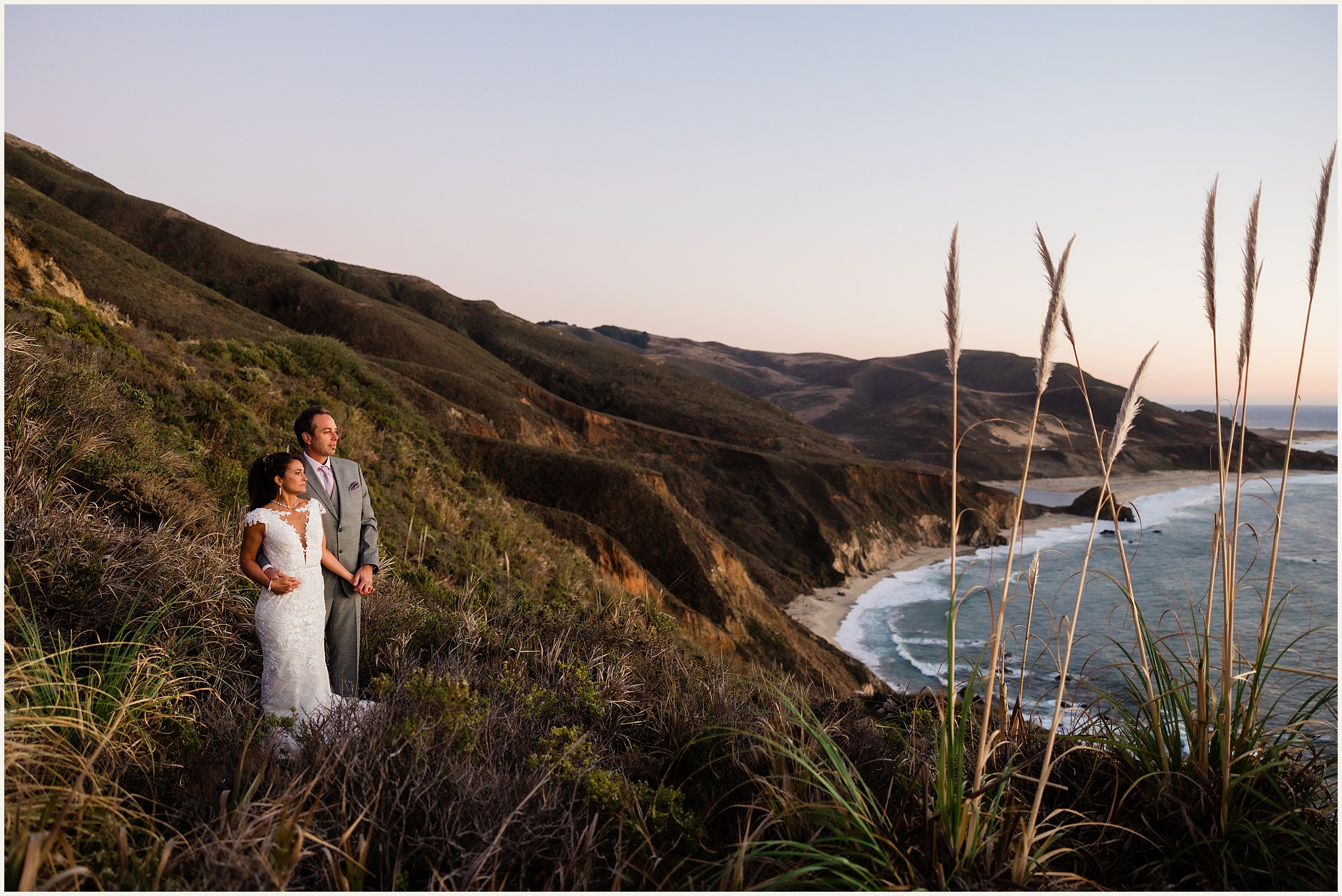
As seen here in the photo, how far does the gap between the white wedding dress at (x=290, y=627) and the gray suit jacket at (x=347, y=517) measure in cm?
45

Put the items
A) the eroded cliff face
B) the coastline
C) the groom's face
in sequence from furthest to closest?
the coastline → the eroded cliff face → the groom's face

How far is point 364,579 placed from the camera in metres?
4.30

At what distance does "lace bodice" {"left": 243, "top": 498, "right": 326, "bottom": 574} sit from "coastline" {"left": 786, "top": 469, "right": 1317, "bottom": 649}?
273 inches

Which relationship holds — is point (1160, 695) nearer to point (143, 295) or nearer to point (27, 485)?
point (27, 485)

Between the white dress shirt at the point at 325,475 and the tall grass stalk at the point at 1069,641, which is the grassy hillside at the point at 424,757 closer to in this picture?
the tall grass stalk at the point at 1069,641

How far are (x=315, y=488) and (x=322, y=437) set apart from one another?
32 centimetres

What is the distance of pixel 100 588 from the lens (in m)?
3.88

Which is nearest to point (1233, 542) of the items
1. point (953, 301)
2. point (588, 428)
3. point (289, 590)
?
point (953, 301)

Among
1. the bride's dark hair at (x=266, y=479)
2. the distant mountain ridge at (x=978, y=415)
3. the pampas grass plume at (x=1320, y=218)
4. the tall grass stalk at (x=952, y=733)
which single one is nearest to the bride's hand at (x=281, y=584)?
the bride's dark hair at (x=266, y=479)

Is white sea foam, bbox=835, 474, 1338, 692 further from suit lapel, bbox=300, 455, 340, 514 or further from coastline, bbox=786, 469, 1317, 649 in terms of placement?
suit lapel, bbox=300, 455, 340, 514

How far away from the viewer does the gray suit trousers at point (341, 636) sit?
4262 mm

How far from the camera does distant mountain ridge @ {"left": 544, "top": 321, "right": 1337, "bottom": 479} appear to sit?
80.9 metres

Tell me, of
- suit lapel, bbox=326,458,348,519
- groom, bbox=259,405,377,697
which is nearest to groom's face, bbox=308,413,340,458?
groom, bbox=259,405,377,697

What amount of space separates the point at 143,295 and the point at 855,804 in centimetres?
3639
